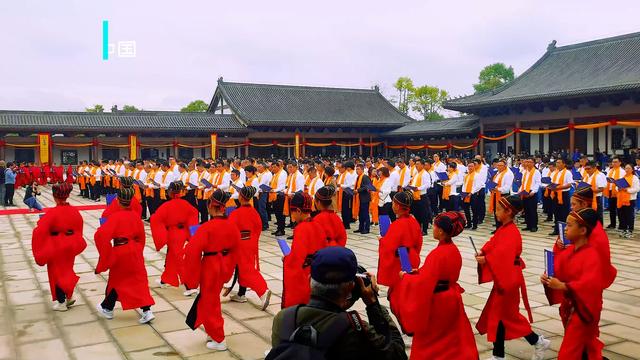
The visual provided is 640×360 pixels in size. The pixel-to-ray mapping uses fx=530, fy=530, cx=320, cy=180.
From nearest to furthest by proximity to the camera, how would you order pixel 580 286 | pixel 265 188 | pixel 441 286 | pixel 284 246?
pixel 580 286
pixel 441 286
pixel 284 246
pixel 265 188

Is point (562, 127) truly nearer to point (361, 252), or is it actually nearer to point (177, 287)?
point (361, 252)

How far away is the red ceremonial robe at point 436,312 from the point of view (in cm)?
356

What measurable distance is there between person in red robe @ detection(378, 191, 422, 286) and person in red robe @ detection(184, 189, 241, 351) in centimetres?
149

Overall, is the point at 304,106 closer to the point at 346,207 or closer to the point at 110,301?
the point at 346,207

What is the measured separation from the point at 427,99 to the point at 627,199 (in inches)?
1795

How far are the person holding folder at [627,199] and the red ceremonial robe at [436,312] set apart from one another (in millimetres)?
8617

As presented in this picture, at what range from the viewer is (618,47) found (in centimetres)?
2572

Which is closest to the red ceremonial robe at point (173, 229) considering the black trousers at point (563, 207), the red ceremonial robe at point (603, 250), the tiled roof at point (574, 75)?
the red ceremonial robe at point (603, 250)

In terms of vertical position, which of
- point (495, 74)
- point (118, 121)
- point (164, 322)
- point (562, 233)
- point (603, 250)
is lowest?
point (164, 322)

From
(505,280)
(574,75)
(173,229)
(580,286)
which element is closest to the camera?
(580,286)

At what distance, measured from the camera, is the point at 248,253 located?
243 inches

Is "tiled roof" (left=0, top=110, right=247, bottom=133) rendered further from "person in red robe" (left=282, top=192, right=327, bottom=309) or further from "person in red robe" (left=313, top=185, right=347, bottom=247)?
"person in red robe" (left=282, top=192, right=327, bottom=309)

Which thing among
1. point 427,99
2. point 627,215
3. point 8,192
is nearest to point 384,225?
point 627,215

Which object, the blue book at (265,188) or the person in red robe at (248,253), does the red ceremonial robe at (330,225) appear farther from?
→ the blue book at (265,188)
